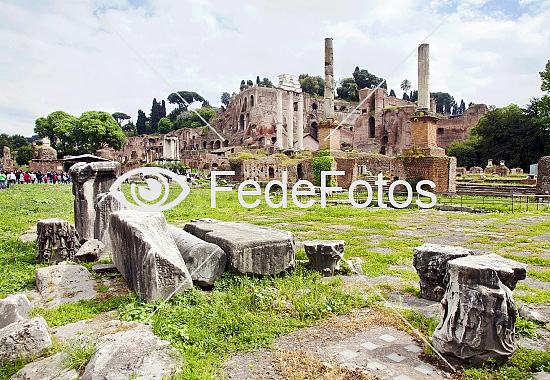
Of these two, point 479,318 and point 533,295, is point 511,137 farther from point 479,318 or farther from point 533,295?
point 479,318

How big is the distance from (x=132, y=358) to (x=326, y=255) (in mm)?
3527

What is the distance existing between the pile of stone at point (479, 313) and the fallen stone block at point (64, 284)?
4.20m

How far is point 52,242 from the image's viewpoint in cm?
677

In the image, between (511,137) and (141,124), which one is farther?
(141,124)

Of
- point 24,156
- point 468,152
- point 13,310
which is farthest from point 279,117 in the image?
point 24,156

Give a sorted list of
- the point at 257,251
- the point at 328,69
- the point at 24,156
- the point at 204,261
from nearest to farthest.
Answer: the point at 204,261
the point at 257,251
the point at 328,69
the point at 24,156

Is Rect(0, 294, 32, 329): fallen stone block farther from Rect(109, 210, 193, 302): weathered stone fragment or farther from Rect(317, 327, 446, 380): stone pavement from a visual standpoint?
Rect(317, 327, 446, 380): stone pavement

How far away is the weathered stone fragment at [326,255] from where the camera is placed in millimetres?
5926

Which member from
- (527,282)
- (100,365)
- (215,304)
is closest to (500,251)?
(527,282)

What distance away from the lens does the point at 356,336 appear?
3.81 metres

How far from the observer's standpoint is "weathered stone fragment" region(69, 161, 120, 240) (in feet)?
26.8

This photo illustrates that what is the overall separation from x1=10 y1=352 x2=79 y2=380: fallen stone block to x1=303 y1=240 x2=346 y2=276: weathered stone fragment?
143 inches

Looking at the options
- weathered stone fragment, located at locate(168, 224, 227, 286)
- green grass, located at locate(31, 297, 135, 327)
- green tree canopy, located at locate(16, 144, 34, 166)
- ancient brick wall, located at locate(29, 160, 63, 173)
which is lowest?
green grass, located at locate(31, 297, 135, 327)

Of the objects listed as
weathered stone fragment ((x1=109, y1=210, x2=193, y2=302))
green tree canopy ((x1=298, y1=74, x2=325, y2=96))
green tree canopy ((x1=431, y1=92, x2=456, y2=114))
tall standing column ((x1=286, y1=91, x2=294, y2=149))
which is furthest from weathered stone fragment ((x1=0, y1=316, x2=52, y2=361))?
green tree canopy ((x1=431, y1=92, x2=456, y2=114))
